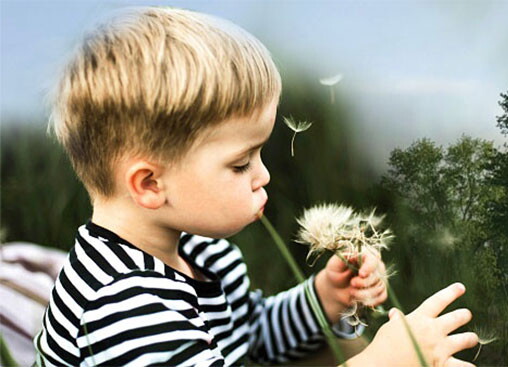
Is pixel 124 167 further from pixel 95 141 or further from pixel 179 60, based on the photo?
pixel 179 60

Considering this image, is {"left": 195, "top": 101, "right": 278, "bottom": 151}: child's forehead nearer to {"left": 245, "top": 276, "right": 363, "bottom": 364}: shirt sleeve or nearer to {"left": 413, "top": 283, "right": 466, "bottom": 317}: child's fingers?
{"left": 413, "top": 283, "right": 466, "bottom": 317}: child's fingers

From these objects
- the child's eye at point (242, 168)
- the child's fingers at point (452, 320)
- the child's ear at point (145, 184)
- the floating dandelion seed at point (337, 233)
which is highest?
the child's eye at point (242, 168)

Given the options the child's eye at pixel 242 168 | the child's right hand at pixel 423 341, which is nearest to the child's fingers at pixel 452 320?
the child's right hand at pixel 423 341

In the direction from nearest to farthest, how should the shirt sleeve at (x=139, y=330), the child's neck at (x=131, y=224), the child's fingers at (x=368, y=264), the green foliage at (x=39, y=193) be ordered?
the shirt sleeve at (x=139, y=330), the child's neck at (x=131, y=224), the child's fingers at (x=368, y=264), the green foliage at (x=39, y=193)

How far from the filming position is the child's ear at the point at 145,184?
1.09 metres

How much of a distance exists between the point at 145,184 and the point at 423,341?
0.42 m

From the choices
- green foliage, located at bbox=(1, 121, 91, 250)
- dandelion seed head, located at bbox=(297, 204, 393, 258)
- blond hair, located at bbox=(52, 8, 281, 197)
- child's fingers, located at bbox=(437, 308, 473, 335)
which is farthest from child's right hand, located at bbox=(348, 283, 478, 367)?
green foliage, located at bbox=(1, 121, 91, 250)

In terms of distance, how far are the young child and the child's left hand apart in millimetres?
202

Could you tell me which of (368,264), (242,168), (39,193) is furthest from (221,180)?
(39,193)

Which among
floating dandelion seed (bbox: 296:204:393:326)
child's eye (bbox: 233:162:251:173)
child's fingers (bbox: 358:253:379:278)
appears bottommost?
child's fingers (bbox: 358:253:379:278)

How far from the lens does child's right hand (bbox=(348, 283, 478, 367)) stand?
1090 mm

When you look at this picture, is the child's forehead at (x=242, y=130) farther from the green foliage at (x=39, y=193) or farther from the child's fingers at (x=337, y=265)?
the green foliage at (x=39, y=193)

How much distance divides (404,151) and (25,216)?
1.02m

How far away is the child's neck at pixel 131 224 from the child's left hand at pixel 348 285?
0.32 m
